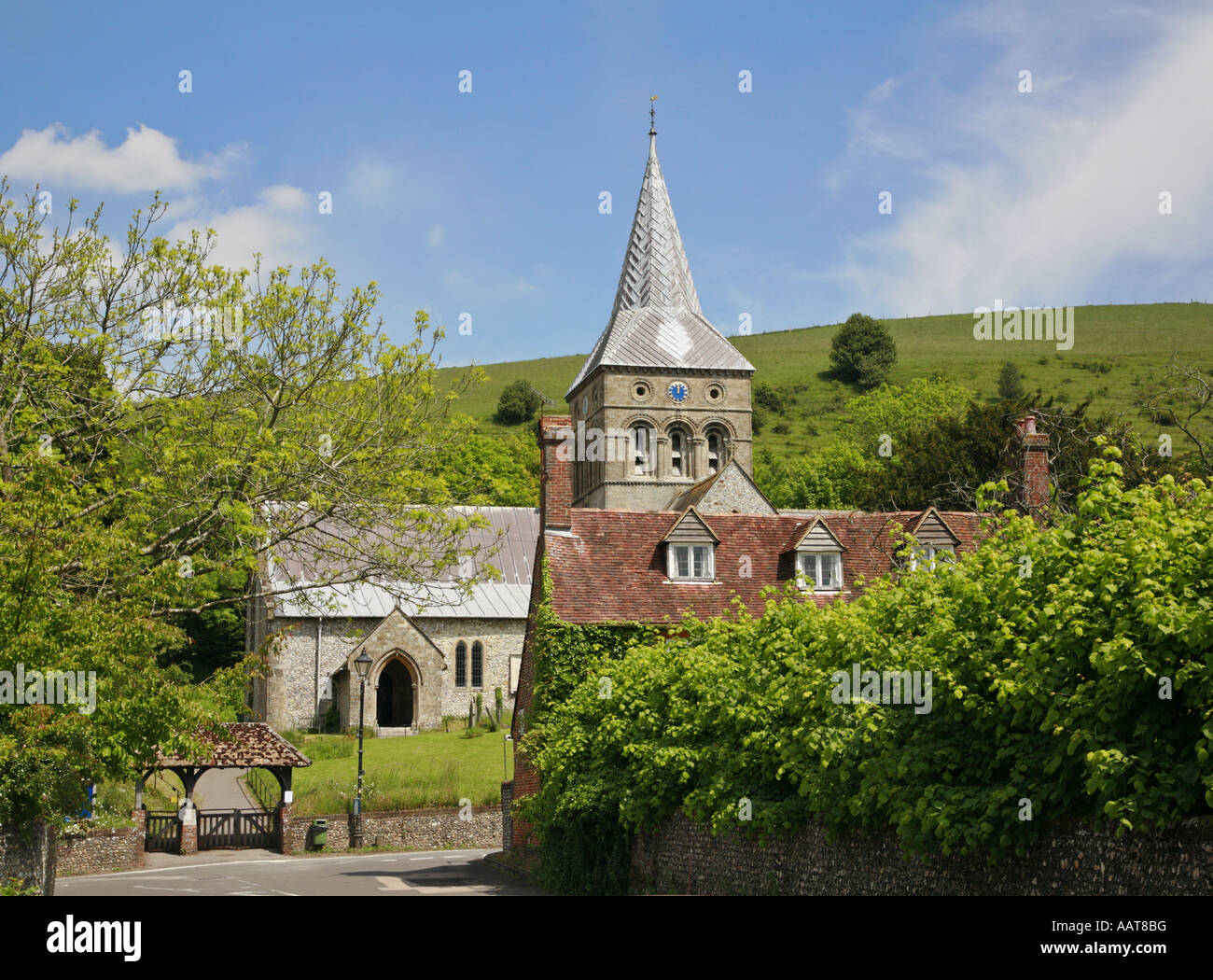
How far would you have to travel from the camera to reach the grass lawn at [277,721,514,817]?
36.7 m

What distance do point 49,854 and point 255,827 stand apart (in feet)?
61.3

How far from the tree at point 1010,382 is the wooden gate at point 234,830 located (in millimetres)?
83475

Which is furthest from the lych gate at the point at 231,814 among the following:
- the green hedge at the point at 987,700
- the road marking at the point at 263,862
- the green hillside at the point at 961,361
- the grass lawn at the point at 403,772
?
the green hillside at the point at 961,361

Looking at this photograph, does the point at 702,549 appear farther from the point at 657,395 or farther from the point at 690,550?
the point at 657,395

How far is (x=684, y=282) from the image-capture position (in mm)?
61344

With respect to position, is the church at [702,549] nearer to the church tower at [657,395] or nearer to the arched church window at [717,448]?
the church tower at [657,395]

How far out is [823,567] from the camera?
3017cm

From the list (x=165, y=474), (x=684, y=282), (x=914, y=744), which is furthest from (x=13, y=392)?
(x=684, y=282)

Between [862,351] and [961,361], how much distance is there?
31.5ft

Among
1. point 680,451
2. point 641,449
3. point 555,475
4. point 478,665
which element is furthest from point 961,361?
point 555,475

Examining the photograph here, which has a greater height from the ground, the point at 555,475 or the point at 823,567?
the point at 555,475

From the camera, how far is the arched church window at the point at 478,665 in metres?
57.2

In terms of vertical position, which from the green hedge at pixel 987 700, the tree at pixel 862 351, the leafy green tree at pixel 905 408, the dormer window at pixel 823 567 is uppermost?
the tree at pixel 862 351
